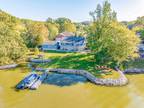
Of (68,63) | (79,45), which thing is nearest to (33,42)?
(79,45)

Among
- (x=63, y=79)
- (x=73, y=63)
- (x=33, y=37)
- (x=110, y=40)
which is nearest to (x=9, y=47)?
(x=73, y=63)

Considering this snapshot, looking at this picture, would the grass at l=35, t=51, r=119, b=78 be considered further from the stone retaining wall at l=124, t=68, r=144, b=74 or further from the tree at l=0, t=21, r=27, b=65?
the tree at l=0, t=21, r=27, b=65

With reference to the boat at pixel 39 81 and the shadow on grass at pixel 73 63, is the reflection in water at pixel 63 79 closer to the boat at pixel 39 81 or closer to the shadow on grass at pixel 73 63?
the boat at pixel 39 81

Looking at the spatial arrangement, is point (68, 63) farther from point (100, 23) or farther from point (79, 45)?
point (79, 45)

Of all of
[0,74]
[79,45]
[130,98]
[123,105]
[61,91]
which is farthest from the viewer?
[79,45]

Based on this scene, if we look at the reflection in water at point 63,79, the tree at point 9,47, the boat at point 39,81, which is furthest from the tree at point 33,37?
the boat at point 39,81

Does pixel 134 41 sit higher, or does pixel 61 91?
pixel 134 41

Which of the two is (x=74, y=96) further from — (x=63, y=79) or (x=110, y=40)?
(x=110, y=40)

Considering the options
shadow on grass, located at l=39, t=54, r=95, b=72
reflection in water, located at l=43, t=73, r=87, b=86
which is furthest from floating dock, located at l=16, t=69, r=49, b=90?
shadow on grass, located at l=39, t=54, r=95, b=72

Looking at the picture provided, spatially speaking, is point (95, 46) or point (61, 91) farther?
point (95, 46)
